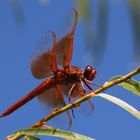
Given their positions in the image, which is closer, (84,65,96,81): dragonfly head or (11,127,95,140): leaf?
(11,127,95,140): leaf

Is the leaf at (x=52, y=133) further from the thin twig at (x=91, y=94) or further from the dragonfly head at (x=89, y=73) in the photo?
the dragonfly head at (x=89, y=73)

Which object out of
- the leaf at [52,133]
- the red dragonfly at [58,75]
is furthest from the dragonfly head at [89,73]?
the leaf at [52,133]

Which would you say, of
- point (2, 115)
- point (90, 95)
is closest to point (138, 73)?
point (90, 95)

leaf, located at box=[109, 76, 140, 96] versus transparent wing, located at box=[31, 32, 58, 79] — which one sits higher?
transparent wing, located at box=[31, 32, 58, 79]

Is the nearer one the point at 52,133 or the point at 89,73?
the point at 52,133

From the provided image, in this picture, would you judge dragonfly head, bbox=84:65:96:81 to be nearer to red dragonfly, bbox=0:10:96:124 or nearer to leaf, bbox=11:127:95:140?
red dragonfly, bbox=0:10:96:124

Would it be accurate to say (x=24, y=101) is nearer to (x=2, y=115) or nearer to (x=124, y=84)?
(x=2, y=115)

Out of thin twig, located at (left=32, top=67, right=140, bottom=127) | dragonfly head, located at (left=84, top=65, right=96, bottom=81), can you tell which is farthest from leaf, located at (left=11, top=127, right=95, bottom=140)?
dragonfly head, located at (left=84, top=65, right=96, bottom=81)
